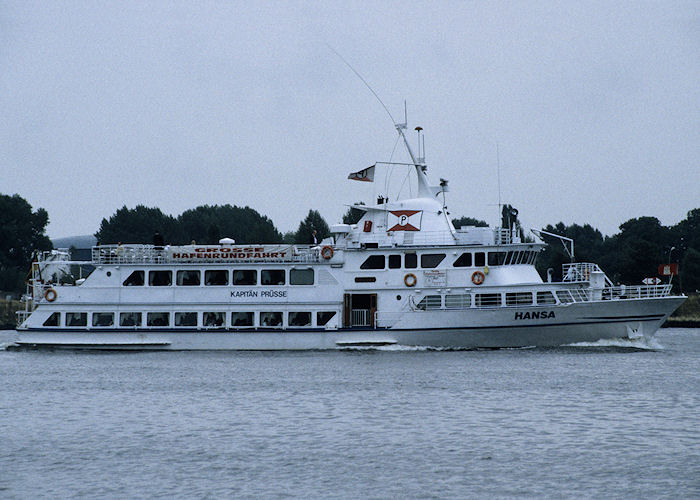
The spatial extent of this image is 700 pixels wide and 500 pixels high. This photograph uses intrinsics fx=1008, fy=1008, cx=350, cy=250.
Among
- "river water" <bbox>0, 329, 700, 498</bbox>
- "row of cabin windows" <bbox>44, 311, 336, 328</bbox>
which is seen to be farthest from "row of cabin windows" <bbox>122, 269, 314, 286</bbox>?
"river water" <bbox>0, 329, 700, 498</bbox>

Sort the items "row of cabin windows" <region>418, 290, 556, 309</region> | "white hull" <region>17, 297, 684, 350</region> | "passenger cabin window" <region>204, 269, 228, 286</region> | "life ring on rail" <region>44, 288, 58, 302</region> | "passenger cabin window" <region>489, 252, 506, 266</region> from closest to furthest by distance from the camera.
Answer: "white hull" <region>17, 297, 684, 350</region>
"row of cabin windows" <region>418, 290, 556, 309</region>
"passenger cabin window" <region>489, 252, 506, 266</region>
"passenger cabin window" <region>204, 269, 228, 286</region>
"life ring on rail" <region>44, 288, 58, 302</region>

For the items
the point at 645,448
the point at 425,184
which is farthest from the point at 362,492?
the point at 425,184

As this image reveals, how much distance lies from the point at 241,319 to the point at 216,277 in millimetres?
2217

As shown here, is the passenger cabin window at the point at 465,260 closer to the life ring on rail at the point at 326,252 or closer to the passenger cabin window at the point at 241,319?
the life ring on rail at the point at 326,252

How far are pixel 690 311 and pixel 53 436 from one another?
2715 inches

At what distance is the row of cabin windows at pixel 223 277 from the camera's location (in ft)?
148

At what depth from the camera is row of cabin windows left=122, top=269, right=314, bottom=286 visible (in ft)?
148

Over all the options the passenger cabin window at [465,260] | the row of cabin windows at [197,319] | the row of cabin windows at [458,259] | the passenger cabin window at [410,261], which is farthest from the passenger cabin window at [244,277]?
the passenger cabin window at [465,260]

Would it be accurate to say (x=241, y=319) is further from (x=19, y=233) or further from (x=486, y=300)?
(x=19, y=233)

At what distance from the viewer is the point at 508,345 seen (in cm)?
4334

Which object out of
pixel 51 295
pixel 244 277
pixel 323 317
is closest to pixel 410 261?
pixel 323 317

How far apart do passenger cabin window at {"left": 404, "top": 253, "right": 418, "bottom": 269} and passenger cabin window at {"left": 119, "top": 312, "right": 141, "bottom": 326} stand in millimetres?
12503

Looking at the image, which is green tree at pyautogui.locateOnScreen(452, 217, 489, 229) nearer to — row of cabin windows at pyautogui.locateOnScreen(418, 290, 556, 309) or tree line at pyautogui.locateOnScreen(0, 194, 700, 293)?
tree line at pyautogui.locateOnScreen(0, 194, 700, 293)

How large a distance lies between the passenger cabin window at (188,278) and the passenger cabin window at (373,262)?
7.56 meters
